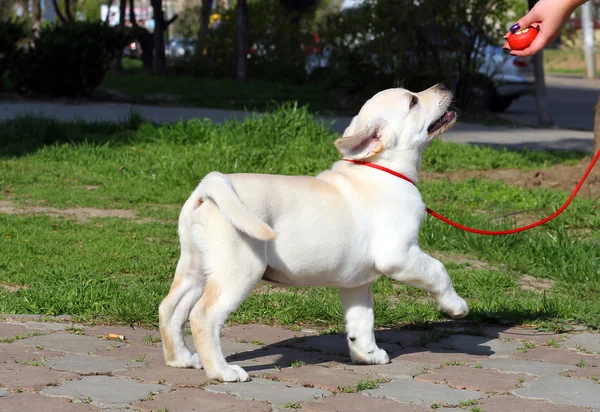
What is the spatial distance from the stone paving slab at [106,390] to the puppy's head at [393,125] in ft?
4.60

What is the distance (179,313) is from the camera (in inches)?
162

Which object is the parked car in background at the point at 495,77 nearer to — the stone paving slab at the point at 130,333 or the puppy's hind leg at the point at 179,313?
the stone paving slab at the point at 130,333

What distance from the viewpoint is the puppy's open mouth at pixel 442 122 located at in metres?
4.48

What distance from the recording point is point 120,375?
393 centimetres

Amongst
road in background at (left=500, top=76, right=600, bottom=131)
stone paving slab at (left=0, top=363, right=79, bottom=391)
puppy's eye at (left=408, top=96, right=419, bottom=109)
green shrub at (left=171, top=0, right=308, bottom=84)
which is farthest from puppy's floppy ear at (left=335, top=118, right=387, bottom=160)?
green shrub at (left=171, top=0, right=308, bottom=84)

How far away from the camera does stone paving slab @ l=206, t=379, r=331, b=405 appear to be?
143 inches

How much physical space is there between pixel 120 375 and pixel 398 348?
4.83 ft

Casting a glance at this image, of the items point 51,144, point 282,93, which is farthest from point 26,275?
point 282,93

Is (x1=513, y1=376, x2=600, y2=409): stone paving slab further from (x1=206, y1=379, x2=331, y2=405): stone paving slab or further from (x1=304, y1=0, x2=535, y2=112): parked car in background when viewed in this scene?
(x1=304, y1=0, x2=535, y2=112): parked car in background

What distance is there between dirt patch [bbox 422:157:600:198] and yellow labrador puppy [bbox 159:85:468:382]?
481 centimetres

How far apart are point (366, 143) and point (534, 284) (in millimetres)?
2362

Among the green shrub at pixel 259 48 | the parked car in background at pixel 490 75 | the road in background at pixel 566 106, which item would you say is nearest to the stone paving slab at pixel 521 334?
the parked car in background at pixel 490 75

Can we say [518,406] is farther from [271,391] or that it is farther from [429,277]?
[271,391]

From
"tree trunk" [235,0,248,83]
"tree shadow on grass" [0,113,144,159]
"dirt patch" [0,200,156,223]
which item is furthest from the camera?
"tree trunk" [235,0,248,83]
